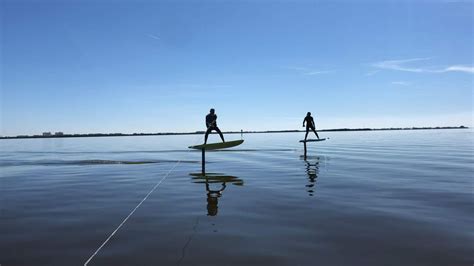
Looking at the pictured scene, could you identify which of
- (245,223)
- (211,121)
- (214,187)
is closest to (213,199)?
(214,187)

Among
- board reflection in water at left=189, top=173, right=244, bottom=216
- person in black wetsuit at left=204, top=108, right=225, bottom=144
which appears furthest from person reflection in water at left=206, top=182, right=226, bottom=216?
person in black wetsuit at left=204, top=108, right=225, bottom=144

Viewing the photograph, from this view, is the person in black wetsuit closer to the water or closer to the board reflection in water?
the board reflection in water

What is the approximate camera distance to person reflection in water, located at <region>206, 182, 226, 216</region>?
9.01 m

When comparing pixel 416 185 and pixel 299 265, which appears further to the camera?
pixel 416 185

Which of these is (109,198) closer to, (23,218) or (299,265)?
(23,218)

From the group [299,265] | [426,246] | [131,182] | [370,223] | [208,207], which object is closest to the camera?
[299,265]

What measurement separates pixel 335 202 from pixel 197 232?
4.96 metres

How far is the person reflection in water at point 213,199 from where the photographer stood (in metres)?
9.01

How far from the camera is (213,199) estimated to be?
1070 centimetres

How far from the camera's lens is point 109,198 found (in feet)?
36.8

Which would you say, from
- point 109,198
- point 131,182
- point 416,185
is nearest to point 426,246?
point 416,185

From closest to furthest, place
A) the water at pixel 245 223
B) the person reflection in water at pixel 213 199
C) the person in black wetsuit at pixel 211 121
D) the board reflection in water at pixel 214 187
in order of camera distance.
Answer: the water at pixel 245 223
the person reflection in water at pixel 213 199
the board reflection in water at pixel 214 187
the person in black wetsuit at pixel 211 121

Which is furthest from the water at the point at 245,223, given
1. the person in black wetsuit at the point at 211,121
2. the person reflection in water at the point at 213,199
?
the person in black wetsuit at the point at 211,121

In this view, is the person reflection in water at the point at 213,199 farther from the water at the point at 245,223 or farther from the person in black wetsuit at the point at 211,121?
the person in black wetsuit at the point at 211,121
